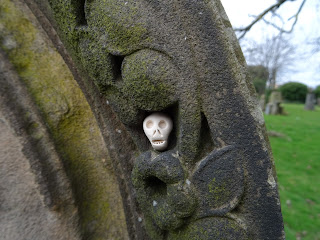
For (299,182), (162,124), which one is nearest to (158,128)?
(162,124)

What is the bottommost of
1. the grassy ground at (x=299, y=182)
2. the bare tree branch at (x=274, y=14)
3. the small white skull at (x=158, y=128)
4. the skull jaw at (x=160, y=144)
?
the grassy ground at (x=299, y=182)

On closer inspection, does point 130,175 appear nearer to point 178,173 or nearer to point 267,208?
point 178,173

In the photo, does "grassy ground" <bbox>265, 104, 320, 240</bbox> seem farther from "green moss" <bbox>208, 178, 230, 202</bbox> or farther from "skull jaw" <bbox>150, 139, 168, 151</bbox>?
"skull jaw" <bbox>150, 139, 168, 151</bbox>

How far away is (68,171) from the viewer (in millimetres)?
821

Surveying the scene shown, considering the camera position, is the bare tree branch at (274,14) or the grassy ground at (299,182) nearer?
→ the grassy ground at (299,182)

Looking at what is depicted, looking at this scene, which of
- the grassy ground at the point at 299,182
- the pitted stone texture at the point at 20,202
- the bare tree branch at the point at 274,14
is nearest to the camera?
Result: the pitted stone texture at the point at 20,202

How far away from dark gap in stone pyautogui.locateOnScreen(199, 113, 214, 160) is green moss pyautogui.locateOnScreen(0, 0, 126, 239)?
388 mm

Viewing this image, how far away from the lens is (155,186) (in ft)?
2.64

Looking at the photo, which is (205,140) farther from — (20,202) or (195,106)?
(20,202)

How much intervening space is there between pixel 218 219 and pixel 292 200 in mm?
1975

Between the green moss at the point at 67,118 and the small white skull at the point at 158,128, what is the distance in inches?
9.8

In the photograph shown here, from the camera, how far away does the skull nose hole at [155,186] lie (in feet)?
2.59

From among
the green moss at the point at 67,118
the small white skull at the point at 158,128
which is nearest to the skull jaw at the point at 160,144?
the small white skull at the point at 158,128

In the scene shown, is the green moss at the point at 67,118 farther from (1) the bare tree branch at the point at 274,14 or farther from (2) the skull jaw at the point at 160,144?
(1) the bare tree branch at the point at 274,14
